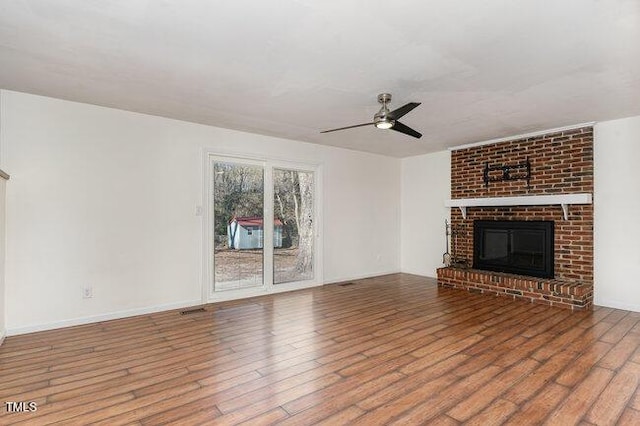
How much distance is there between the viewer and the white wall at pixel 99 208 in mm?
3568

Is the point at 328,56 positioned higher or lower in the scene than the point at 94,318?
higher

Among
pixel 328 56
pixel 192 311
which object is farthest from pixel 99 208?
pixel 328 56

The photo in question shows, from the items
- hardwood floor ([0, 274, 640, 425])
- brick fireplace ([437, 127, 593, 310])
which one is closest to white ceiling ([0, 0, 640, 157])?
brick fireplace ([437, 127, 593, 310])

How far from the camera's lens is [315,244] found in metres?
5.96

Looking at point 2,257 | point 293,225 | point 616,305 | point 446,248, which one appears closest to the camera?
point 2,257

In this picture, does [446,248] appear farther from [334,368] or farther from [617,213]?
[334,368]

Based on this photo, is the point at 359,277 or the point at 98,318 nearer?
the point at 98,318

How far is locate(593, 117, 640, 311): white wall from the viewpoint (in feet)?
14.3

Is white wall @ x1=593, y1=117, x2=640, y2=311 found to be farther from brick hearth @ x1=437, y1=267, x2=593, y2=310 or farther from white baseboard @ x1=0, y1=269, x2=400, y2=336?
white baseboard @ x1=0, y1=269, x2=400, y2=336

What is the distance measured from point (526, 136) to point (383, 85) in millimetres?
3217

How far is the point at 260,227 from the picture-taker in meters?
5.33

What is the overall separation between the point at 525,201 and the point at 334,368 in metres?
4.05

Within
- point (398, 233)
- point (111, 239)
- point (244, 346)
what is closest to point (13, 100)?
point (111, 239)

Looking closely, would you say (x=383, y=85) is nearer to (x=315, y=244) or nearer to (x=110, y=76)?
(x=110, y=76)
